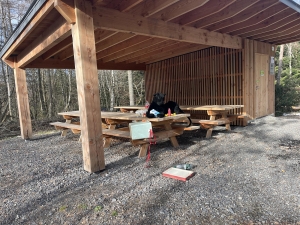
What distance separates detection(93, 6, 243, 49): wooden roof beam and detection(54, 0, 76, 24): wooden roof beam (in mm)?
396


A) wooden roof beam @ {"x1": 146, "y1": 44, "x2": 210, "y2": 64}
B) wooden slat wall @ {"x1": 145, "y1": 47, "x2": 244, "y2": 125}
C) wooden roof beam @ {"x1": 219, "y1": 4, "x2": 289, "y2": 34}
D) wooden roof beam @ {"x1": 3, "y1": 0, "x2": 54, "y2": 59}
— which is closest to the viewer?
wooden roof beam @ {"x1": 3, "y1": 0, "x2": 54, "y2": 59}

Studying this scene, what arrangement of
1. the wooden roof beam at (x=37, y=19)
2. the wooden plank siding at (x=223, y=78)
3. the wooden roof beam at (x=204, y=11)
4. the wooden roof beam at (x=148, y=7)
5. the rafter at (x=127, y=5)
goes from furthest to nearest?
the wooden plank siding at (x=223, y=78)
the wooden roof beam at (x=204, y=11)
the wooden roof beam at (x=148, y=7)
the rafter at (x=127, y=5)
the wooden roof beam at (x=37, y=19)

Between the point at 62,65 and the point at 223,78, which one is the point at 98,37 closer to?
the point at 62,65

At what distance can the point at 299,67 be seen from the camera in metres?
19.2

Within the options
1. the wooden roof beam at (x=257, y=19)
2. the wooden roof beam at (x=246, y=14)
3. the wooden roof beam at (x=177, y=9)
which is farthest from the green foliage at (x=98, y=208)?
the wooden roof beam at (x=257, y=19)

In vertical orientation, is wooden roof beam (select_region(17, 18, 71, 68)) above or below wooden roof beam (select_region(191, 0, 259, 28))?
below

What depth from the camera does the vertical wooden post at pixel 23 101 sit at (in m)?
5.99

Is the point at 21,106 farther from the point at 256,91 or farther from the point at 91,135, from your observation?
the point at 256,91

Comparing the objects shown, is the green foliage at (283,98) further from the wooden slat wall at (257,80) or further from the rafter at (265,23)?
the rafter at (265,23)

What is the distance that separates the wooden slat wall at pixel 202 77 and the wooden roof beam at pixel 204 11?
8.51 ft

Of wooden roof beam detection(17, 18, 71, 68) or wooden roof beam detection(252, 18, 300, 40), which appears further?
wooden roof beam detection(252, 18, 300, 40)

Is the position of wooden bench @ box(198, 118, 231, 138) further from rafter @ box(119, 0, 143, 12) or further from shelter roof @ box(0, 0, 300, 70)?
rafter @ box(119, 0, 143, 12)

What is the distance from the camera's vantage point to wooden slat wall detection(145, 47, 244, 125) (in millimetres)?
6246

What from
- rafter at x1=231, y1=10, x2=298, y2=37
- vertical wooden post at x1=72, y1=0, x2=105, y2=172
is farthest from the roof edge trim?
rafter at x1=231, y1=10, x2=298, y2=37
